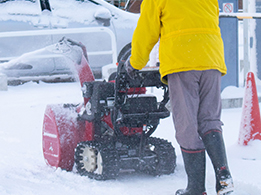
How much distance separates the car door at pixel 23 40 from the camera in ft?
21.4

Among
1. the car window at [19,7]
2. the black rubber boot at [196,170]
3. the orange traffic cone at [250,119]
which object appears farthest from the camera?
the car window at [19,7]

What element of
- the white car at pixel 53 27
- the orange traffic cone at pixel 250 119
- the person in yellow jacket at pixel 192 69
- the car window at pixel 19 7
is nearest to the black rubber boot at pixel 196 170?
the person in yellow jacket at pixel 192 69

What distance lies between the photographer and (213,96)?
84.4 inches

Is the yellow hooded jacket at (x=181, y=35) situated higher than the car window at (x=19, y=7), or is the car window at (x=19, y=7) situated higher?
the yellow hooded jacket at (x=181, y=35)

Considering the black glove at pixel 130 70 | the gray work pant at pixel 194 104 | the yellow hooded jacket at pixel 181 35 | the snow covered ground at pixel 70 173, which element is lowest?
the snow covered ground at pixel 70 173

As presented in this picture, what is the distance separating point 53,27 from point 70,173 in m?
4.41

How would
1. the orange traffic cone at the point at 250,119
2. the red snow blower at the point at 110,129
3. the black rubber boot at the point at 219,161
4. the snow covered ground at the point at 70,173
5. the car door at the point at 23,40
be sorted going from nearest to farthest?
the black rubber boot at the point at 219,161, the snow covered ground at the point at 70,173, the red snow blower at the point at 110,129, the orange traffic cone at the point at 250,119, the car door at the point at 23,40

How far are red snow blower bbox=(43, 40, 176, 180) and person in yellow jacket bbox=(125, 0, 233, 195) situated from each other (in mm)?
320

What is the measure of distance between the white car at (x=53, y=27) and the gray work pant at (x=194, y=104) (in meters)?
4.38

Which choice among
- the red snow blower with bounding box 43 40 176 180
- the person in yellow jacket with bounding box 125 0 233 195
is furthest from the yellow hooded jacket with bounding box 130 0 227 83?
the red snow blower with bounding box 43 40 176 180

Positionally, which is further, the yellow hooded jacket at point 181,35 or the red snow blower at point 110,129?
the red snow blower at point 110,129

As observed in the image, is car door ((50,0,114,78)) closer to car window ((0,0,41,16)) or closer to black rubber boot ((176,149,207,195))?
car window ((0,0,41,16))

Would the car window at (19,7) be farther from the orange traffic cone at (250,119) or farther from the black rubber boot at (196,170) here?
the black rubber boot at (196,170)

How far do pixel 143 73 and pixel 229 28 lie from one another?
350 centimetres
